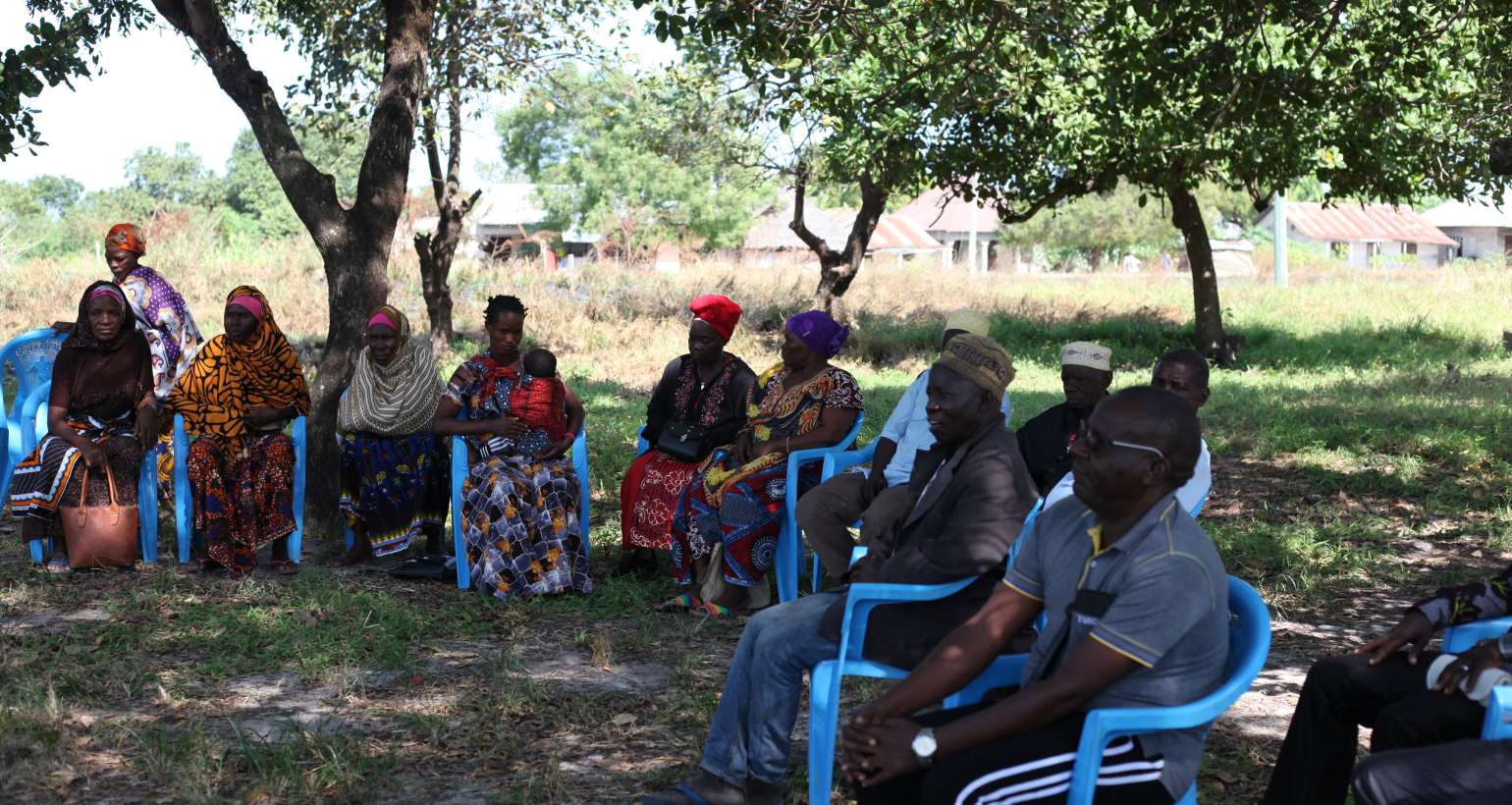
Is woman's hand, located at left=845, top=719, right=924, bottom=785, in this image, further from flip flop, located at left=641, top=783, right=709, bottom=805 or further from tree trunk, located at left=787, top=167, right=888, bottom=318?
tree trunk, located at left=787, top=167, right=888, bottom=318

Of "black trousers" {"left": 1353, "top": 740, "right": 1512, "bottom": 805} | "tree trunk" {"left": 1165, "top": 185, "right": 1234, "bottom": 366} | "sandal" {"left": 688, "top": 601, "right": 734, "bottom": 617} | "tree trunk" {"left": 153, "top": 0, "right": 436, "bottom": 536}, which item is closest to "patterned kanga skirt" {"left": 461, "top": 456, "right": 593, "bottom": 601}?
"sandal" {"left": 688, "top": 601, "right": 734, "bottom": 617}

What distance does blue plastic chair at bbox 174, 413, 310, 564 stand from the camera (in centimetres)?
670

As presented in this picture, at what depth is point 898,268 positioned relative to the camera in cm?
3038

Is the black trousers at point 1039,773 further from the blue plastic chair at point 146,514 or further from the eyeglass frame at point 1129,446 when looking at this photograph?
the blue plastic chair at point 146,514

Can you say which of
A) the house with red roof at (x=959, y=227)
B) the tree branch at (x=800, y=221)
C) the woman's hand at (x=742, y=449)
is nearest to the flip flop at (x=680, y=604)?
the woman's hand at (x=742, y=449)

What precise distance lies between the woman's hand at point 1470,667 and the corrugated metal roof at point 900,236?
60572 mm

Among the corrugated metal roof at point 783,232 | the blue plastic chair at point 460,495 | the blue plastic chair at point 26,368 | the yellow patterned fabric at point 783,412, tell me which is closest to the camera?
the yellow patterned fabric at point 783,412

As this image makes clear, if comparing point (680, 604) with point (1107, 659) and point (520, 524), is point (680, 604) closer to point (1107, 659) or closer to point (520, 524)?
point (520, 524)

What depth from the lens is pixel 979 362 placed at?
3.86 meters

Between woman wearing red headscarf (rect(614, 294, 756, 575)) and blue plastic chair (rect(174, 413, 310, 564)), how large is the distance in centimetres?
158

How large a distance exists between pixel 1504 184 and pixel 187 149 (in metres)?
62.1

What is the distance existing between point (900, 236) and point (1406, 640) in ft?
214

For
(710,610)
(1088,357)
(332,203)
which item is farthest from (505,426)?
(1088,357)

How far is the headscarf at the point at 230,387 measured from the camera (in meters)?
6.66
